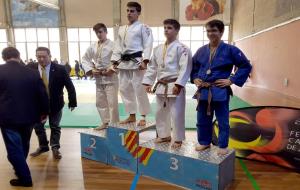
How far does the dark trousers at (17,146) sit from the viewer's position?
301 centimetres

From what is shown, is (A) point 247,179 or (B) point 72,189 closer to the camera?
(B) point 72,189

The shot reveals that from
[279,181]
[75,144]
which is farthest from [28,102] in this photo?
[279,181]

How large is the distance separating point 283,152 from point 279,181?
477 millimetres

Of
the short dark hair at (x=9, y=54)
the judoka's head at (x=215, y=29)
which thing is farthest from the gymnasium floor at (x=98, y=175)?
the judoka's head at (x=215, y=29)

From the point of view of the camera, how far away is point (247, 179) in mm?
3275

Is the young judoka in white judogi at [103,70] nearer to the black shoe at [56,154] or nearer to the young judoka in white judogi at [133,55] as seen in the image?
the young judoka in white judogi at [133,55]

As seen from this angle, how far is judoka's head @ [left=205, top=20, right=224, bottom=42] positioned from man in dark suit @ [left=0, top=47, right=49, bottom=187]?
2.01 m

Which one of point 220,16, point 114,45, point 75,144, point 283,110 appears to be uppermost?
point 220,16

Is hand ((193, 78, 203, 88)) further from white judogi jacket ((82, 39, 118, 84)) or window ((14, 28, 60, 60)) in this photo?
window ((14, 28, 60, 60))

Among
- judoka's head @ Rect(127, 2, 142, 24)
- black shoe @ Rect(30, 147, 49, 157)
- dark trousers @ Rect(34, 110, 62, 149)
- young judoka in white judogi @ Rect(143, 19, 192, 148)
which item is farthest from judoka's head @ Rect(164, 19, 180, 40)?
black shoe @ Rect(30, 147, 49, 157)

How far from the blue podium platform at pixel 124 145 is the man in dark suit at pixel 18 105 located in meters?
0.99

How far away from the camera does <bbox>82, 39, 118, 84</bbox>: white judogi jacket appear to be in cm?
396

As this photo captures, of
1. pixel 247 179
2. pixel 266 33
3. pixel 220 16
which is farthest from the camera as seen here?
pixel 220 16

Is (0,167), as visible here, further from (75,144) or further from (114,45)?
(114,45)
